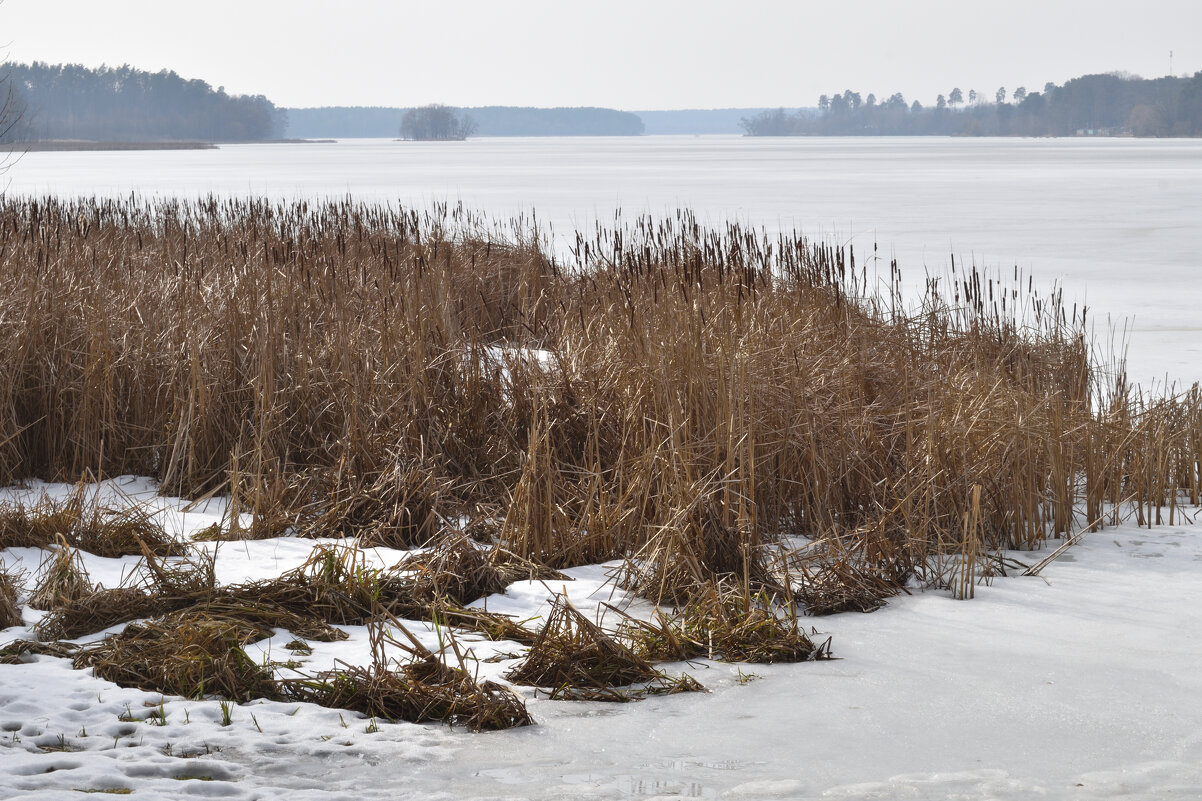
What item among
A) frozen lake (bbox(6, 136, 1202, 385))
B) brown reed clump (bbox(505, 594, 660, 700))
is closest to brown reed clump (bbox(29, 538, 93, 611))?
brown reed clump (bbox(505, 594, 660, 700))

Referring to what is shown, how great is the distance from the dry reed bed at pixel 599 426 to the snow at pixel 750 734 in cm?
52

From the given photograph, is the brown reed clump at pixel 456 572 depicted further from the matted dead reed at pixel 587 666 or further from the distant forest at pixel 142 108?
the distant forest at pixel 142 108

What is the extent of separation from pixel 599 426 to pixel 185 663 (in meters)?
2.41

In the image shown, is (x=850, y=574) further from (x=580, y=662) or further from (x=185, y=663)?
(x=185, y=663)

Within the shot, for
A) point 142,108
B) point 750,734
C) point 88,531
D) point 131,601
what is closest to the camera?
point 750,734

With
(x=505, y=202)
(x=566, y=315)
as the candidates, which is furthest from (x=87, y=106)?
(x=566, y=315)

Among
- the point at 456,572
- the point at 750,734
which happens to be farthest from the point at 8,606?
the point at 750,734

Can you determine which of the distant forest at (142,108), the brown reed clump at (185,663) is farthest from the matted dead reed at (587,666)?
the distant forest at (142,108)

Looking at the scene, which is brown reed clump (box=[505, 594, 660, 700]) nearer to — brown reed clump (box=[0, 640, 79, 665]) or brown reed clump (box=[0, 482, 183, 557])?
brown reed clump (box=[0, 640, 79, 665])

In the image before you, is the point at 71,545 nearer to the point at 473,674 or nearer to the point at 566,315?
the point at 473,674

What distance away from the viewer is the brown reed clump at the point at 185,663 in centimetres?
289

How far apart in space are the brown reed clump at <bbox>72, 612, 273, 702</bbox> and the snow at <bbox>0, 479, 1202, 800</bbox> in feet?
0.21

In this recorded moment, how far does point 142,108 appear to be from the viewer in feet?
500

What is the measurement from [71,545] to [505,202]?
21.5 m
